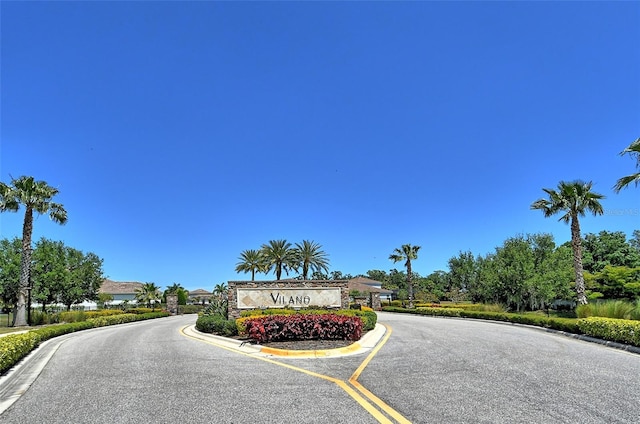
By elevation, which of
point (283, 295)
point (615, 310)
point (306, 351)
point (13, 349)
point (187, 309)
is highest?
point (283, 295)

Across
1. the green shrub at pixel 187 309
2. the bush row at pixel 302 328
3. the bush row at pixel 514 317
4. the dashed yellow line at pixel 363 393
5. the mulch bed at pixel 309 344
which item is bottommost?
the green shrub at pixel 187 309

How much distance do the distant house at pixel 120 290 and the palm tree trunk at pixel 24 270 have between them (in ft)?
155

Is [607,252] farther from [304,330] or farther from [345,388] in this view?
[345,388]

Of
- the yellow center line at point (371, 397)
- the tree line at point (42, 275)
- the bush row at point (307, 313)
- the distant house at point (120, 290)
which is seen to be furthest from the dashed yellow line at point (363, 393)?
the distant house at point (120, 290)

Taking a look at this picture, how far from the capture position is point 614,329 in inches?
603

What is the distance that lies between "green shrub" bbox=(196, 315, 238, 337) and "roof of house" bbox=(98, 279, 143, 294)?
211 ft

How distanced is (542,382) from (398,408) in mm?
3710

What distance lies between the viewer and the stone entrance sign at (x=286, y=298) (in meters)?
23.7

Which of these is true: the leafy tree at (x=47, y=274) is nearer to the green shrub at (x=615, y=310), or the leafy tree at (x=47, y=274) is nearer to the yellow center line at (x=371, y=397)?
the yellow center line at (x=371, y=397)

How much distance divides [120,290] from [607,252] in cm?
7953

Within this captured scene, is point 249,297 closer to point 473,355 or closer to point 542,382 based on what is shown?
point 473,355

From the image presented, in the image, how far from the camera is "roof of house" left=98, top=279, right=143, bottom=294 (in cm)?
7925

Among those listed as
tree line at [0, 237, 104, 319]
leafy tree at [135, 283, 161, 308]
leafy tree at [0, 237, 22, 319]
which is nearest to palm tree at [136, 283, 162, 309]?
leafy tree at [135, 283, 161, 308]

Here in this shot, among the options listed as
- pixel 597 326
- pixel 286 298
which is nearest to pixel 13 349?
pixel 286 298
